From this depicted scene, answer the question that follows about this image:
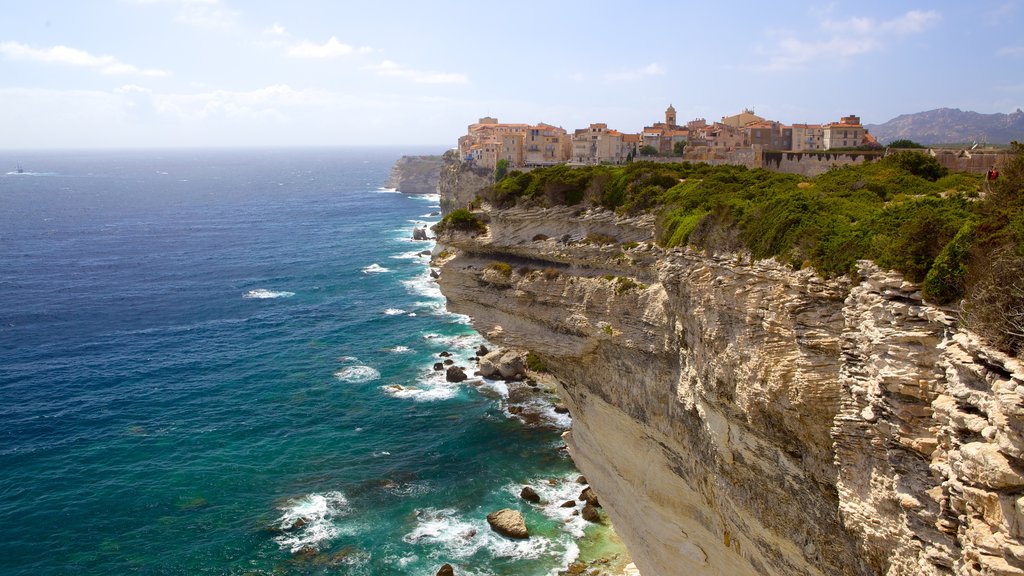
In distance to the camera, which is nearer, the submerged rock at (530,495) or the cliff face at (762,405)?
the cliff face at (762,405)

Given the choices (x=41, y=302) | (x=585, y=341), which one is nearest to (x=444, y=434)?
(x=585, y=341)

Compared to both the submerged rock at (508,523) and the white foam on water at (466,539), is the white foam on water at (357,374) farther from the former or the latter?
the submerged rock at (508,523)

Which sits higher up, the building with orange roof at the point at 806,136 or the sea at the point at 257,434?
the building with orange roof at the point at 806,136

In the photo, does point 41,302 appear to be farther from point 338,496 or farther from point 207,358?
point 338,496

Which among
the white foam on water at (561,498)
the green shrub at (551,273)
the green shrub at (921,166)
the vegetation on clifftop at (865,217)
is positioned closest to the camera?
the vegetation on clifftop at (865,217)

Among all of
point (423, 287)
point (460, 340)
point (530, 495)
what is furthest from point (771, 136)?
point (530, 495)

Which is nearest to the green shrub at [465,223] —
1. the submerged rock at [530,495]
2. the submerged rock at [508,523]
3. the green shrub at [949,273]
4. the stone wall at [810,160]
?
the submerged rock at [530,495]
